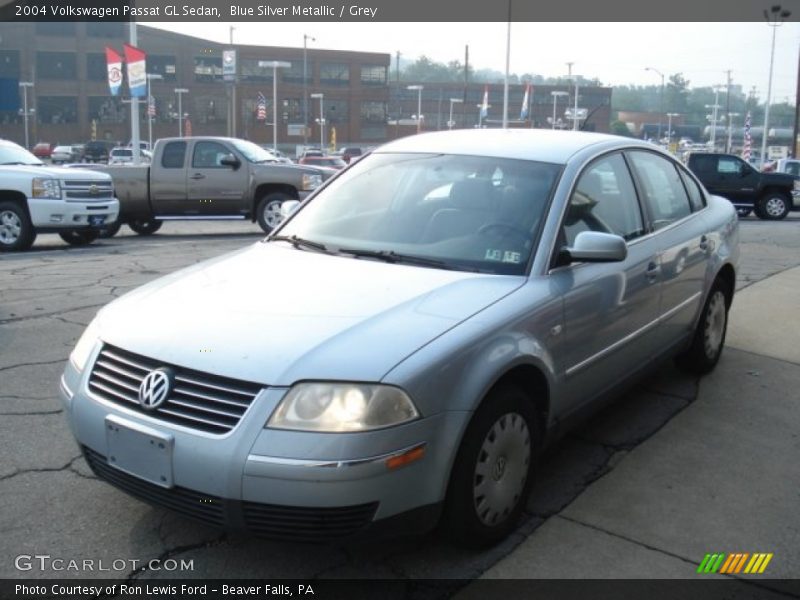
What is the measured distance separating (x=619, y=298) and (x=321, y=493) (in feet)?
7.03

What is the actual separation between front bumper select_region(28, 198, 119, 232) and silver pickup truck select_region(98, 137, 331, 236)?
91.8 inches

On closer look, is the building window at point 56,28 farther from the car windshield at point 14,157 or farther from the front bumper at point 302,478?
the front bumper at point 302,478

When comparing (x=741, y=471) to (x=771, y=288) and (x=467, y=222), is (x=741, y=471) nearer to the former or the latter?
(x=467, y=222)

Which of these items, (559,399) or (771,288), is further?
(771,288)

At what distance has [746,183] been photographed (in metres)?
23.4

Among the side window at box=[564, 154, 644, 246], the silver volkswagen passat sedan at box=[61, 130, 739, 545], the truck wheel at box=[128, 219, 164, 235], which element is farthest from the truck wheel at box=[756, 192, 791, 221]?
the side window at box=[564, 154, 644, 246]

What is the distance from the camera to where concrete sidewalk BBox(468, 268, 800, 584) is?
10.8 ft

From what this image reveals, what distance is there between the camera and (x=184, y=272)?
407cm

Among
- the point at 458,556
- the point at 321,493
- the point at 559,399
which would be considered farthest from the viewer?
the point at 559,399

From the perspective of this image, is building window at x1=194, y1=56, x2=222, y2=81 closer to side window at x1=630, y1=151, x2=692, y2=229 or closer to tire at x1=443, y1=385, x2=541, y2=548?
side window at x1=630, y1=151, x2=692, y2=229

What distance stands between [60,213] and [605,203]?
1041cm

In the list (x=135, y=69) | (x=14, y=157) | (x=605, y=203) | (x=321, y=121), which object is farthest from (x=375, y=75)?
(x=605, y=203)

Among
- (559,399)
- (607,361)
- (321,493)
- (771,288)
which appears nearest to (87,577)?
(321,493)

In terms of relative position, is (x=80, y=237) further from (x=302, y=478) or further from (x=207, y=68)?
A: (x=207, y=68)
